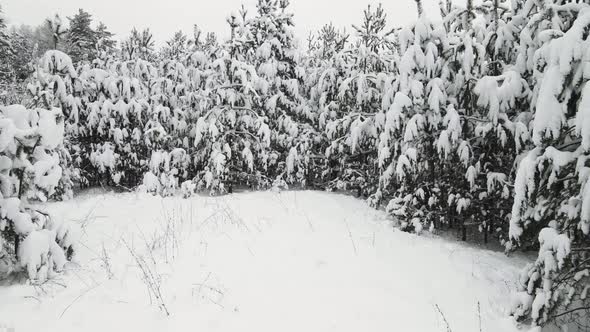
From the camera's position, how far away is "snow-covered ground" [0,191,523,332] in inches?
135

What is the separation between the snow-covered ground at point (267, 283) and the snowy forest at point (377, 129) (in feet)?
1.22

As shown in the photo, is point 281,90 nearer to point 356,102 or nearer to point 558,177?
point 356,102

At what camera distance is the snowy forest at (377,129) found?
12.2 ft

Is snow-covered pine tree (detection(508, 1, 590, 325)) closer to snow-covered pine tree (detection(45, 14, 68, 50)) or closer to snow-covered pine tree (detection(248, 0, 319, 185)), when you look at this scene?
snow-covered pine tree (detection(248, 0, 319, 185))

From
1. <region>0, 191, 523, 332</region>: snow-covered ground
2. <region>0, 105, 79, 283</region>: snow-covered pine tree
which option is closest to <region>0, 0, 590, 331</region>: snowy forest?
<region>0, 105, 79, 283</region>: snow-covered pine tree

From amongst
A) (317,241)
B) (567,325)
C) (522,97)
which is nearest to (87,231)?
(317,241)

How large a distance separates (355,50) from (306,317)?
8.26 metres

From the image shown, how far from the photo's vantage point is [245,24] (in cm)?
1068

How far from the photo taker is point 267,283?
4.00 metres

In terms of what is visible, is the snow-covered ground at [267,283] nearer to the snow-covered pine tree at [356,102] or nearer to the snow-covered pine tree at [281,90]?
the snow-covered pine tree at [356,102]

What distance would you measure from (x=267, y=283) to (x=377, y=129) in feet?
17.3

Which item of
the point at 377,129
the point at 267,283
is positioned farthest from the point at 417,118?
the point at 267,283

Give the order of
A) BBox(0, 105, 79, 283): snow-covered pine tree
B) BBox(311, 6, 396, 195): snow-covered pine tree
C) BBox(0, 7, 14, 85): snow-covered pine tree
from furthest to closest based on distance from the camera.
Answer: BBox(0, 7, 14, 85): snow-covered pine tree
BBox(311, 6, 396, 195): snow-covered pine tree
BBox(0, 105, 79, 283): snow-covered pine tree

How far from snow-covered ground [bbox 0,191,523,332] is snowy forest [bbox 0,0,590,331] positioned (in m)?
0.37
